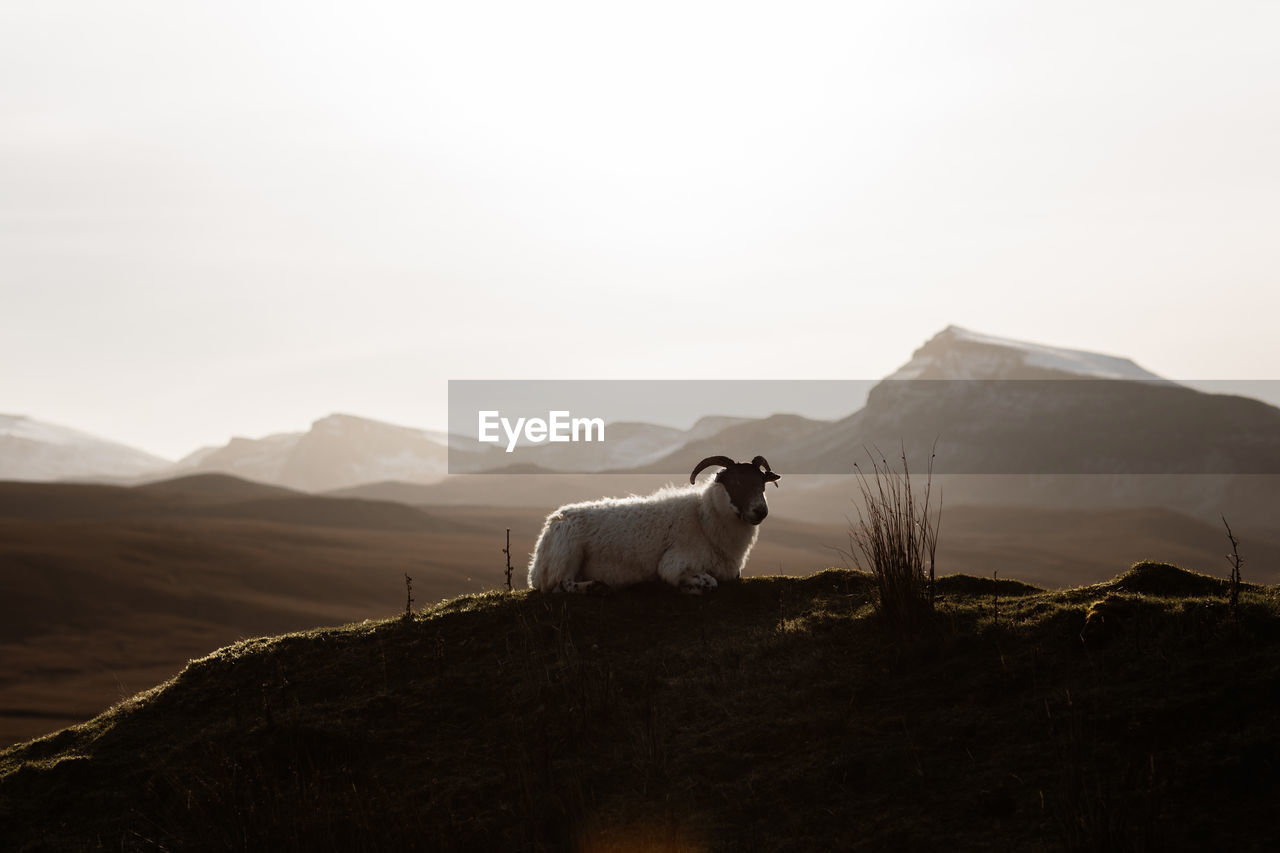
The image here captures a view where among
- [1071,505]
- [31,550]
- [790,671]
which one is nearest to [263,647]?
[790,671]

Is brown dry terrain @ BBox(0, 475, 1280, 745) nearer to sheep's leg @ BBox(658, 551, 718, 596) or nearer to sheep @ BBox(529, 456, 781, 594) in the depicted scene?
sheep @ BBox(529, 456, 781, 594)

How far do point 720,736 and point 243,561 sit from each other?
196ft

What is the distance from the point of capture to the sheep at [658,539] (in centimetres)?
1124

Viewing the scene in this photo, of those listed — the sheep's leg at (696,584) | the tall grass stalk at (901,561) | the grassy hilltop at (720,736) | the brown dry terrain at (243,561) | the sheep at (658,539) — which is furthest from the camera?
the brown dry terrain at (243,561)

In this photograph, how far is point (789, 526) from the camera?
370ft

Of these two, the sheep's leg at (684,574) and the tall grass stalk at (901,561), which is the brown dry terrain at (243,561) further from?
the tall grass stalk at (901,561)

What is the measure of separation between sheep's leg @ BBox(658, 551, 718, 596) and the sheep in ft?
0.04

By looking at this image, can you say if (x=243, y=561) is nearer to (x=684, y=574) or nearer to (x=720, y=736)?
(x=684, y=574)

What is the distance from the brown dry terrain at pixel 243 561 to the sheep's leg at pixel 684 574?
6.27m

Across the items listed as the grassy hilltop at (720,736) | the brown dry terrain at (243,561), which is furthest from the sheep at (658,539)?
the brown dry terrain at (243,561)

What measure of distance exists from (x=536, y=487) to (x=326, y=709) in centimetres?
18740

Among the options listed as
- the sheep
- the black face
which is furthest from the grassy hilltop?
the black face

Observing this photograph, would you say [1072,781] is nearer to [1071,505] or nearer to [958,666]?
[958,666]

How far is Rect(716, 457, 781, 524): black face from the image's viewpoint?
11.2 m
